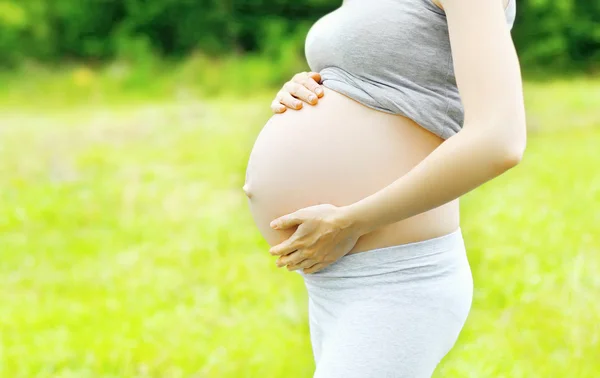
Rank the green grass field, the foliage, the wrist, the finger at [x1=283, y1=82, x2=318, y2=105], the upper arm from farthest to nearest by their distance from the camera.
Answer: the foliage
the green grass field
the finger at [x1=283, y1=82, x2=318, y2=105]
the wrist
the upper arm

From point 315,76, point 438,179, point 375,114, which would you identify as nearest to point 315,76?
point 315,76

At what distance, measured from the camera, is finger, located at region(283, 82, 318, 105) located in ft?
4.82

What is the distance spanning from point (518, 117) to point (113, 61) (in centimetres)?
1413

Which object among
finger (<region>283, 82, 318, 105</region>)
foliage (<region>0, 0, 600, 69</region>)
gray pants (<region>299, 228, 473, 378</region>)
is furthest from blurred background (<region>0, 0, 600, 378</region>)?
foliage (<region>0, 0, 600, 69</region>)

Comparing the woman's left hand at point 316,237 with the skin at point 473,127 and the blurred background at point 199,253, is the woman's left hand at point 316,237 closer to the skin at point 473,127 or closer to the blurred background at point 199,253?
the skin at point 473,127

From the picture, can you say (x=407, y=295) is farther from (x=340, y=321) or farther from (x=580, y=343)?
(x=580, y=343)

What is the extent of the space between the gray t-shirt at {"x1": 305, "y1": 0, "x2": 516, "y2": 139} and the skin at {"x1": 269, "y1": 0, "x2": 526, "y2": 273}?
7 centimetres

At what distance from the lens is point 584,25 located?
14.5 m

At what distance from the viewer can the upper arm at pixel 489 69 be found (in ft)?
3.85

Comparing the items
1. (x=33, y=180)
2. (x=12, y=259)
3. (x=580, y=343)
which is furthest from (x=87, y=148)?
(x=580, y=343)

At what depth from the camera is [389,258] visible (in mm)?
1369

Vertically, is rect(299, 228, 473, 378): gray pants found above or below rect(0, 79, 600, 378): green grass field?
above

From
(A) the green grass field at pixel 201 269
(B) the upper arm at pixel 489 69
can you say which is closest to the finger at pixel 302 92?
(B) the upper arm at pixel 489 69

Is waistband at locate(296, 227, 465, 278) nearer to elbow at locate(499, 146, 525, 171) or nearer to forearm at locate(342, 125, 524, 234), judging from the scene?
forearm at locate(342, 125, 524, 234)
